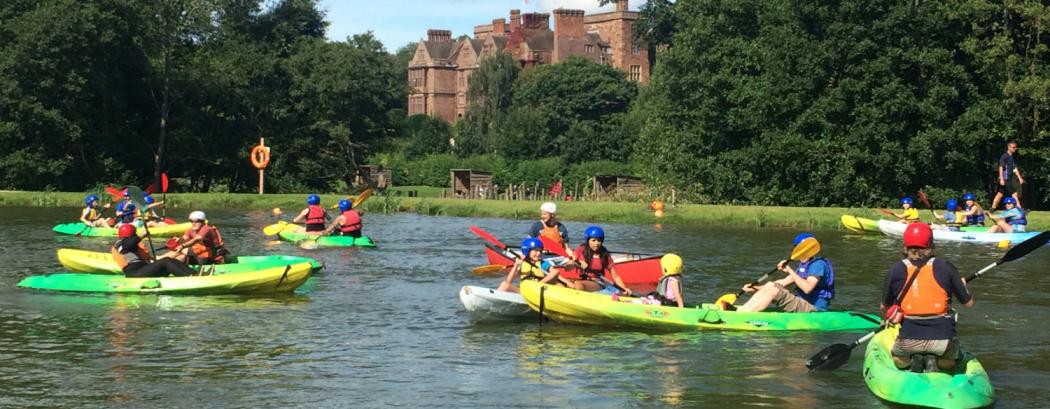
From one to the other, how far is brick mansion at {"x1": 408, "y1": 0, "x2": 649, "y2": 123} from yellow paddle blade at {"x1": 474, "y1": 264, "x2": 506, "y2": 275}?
243 feet

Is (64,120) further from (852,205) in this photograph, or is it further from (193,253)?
(193,253)

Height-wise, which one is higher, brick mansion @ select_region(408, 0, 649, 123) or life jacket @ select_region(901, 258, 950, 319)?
brick mansion @ select_region(408, 0, 649, 123)

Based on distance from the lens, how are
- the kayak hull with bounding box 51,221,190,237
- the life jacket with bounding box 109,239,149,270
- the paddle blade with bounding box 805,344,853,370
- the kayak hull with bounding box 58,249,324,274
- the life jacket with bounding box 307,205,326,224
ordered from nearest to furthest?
the paddle blade with bounding box 805,344,853,370
the life jacket with bounding box 109,239,149,270
the kayak hull with bounding box 58,249,324,274
the life jacket with bounding box 307,205,326,224
the kayak hull with bounding box 51,221,190,237

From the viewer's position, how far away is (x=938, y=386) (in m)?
11.5

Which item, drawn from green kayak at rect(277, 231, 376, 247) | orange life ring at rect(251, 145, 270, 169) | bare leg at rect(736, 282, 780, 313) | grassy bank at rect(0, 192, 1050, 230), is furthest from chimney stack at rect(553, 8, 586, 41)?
bare leg at rect(736, 282, 780, 313)

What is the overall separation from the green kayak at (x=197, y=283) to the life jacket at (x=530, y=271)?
11.9 feet

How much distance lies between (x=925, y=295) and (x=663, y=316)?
5002 mm

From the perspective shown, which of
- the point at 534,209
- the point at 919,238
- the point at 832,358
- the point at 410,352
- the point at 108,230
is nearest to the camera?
the point at 919,238

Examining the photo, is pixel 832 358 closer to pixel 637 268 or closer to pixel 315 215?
pixel 637 268

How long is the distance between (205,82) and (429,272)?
35724 mm

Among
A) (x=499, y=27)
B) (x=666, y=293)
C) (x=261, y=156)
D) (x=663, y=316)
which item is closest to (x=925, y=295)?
(x=663, y=316)

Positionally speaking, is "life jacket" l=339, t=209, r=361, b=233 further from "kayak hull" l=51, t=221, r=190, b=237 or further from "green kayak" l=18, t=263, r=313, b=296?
"green kayak" l=18, t=263, r=313, b=296

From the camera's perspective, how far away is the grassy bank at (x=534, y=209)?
3738 cm

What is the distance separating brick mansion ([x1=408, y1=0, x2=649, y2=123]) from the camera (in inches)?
4173
